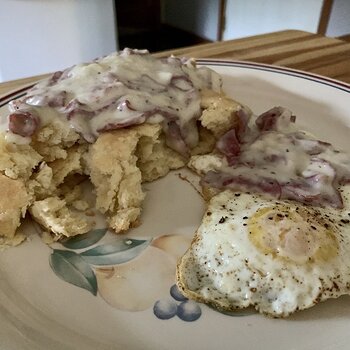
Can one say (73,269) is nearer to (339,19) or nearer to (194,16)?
(339,19)

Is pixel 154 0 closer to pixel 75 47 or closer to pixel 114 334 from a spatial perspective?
pixel 75 47

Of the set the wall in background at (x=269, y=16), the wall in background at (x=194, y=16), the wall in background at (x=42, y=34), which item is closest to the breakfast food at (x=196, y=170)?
the wall in background at (x=42, y=34)

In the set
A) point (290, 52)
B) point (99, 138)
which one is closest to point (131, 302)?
point (99, 138)

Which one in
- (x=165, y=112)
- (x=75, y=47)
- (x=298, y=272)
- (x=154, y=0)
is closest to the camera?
(x=298, y=272)

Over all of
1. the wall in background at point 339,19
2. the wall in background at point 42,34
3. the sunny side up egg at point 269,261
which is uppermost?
the sunny side up egg at point 269,261

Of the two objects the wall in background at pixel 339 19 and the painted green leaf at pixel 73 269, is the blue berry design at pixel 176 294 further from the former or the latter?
the wall in background at pixel 339 19

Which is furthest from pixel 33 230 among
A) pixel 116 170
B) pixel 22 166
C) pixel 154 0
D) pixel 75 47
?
pixel 154 0
